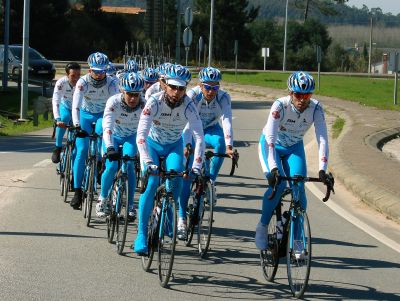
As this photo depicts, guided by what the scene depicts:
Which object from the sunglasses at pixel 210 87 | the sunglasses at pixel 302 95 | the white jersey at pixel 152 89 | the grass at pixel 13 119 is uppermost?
the sunglasses at pixel 302 95

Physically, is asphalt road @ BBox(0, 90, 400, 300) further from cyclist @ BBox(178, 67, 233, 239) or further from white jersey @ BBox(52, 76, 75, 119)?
white jersey @ BBox(52, 76, 75, 119)

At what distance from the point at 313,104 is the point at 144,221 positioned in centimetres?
189

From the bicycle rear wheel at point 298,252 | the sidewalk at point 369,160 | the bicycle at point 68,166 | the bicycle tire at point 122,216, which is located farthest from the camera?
the sidewalk at point 369,160

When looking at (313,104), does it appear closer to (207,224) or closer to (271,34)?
(207,224)

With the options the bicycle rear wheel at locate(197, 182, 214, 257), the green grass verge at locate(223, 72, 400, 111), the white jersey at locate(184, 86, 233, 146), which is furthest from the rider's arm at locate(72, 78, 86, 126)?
the green grass verge at locate(223, 72, 400, 111)

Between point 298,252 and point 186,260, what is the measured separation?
70.3 inches

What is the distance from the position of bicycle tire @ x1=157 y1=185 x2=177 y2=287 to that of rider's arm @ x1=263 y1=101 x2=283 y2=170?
3.11 feet

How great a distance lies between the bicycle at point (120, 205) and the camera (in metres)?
9.73

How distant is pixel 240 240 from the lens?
10.8 metres

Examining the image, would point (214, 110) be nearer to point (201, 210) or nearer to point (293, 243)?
point (201, 210)

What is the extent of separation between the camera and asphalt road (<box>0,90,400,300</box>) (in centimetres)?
817

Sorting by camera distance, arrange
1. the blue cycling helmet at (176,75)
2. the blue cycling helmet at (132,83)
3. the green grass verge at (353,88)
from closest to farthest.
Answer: the blue cycling helmet at (176,75), the blue cycling helmet at (132,83), the green grass verge at (353,88)

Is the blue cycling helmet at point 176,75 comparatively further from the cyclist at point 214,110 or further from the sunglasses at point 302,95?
the cyclist at point 214,110

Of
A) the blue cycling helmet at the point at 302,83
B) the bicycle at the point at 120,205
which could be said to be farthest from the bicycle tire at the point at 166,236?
the blue cycling helmet at the point at 302,83
